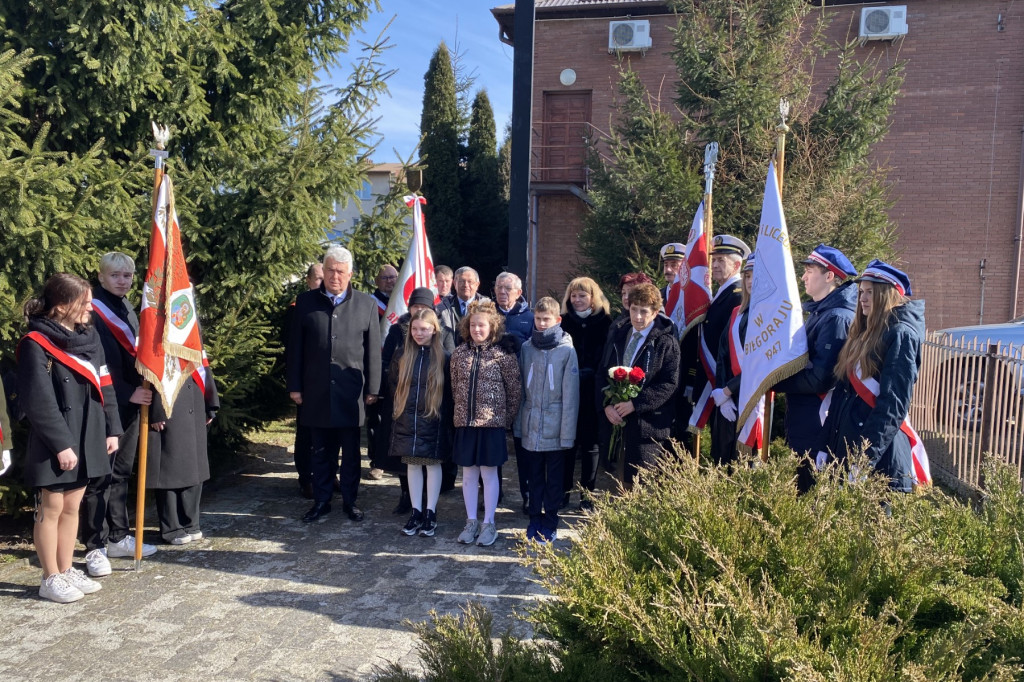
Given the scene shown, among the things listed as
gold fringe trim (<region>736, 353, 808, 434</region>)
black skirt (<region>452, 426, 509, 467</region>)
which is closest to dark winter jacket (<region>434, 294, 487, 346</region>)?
black skirt (<region>452, 426, 509, 467</region>)

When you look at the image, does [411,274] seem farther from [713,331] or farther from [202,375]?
[713,331]

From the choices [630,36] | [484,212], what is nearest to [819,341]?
[630,36]

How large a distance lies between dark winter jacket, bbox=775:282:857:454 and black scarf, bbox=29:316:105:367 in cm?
414

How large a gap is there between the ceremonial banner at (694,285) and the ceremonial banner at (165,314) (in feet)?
12.1

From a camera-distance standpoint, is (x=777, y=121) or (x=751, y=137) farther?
(x=777, y=121)

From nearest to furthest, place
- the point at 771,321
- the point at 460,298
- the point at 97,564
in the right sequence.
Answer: the point at 771,321
the point at 97,564
the point at 460,298

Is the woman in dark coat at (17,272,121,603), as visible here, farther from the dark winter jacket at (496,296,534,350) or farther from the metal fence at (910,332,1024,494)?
the metal fence at (910,332,1024,494)

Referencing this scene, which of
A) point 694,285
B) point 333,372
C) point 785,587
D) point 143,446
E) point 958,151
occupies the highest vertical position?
point 958,151

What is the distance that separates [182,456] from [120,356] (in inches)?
32.1

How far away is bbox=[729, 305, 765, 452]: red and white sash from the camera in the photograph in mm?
4992

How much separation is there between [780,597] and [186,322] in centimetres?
421

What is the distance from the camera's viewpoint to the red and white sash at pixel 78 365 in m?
4.29

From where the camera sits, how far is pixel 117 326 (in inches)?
198

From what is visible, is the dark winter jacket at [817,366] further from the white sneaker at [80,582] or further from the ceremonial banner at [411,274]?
the white sneaker at [80,582]
